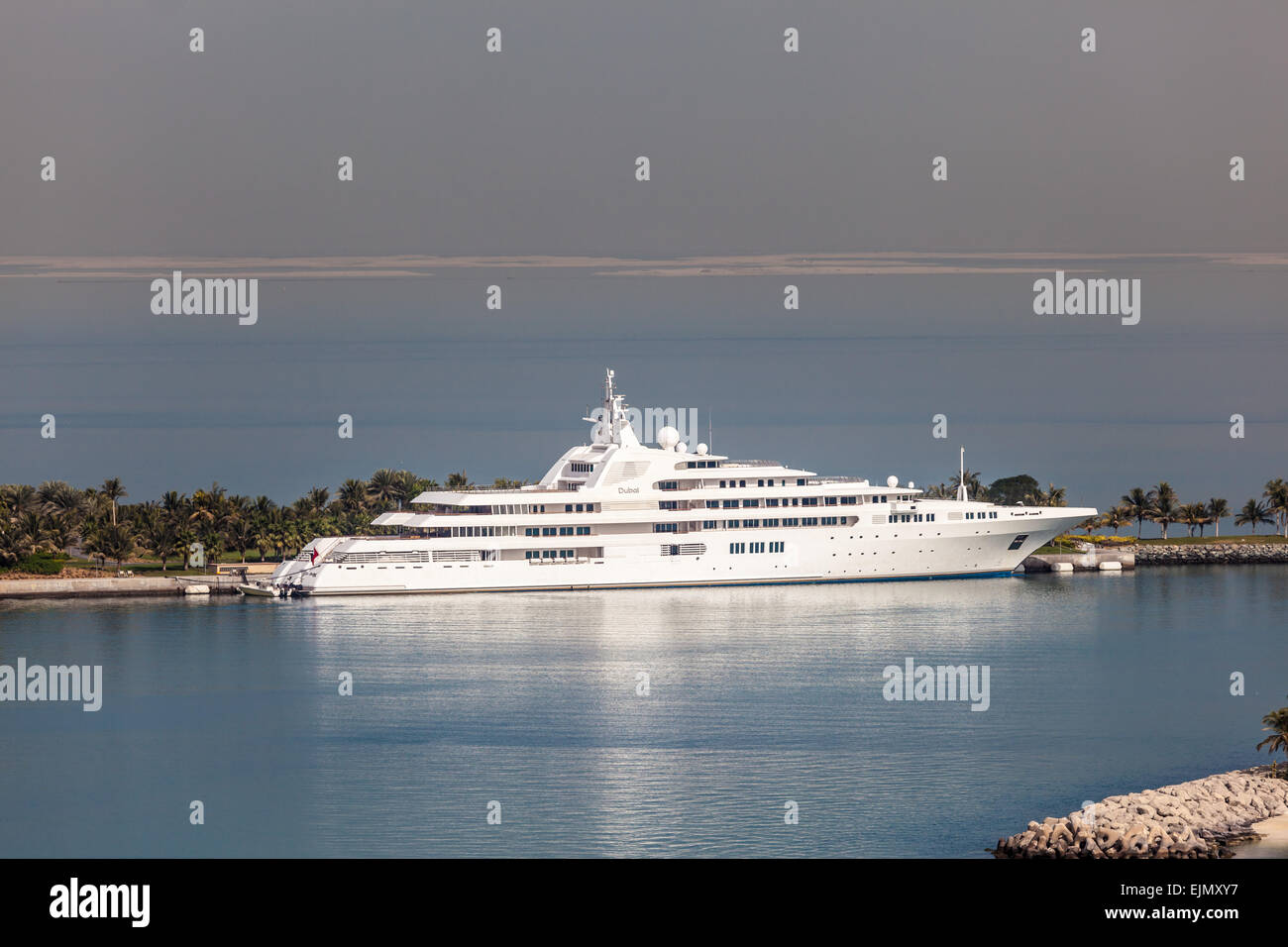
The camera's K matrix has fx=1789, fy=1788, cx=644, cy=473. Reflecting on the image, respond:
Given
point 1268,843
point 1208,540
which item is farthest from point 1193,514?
point 1268,843

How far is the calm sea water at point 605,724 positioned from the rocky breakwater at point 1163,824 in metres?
2.15

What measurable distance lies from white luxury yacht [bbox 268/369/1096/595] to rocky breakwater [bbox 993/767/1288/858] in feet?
127

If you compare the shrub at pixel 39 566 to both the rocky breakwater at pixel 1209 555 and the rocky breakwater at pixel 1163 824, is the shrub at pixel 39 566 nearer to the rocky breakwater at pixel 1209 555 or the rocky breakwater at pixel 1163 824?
the rocky breakwater at pixel 1209 555

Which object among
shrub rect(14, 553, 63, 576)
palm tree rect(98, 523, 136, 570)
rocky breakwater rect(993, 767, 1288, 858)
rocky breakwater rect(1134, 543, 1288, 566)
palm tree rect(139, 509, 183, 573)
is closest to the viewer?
rocky breakwater rect(993, 767, 1288, 858)

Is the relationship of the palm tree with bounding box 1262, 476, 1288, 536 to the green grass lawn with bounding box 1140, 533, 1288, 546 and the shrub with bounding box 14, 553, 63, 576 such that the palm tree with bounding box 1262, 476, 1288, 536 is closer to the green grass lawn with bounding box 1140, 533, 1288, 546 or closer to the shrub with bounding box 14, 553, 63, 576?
the green grass lawn with bounding box 1140, 533, 1288, 546

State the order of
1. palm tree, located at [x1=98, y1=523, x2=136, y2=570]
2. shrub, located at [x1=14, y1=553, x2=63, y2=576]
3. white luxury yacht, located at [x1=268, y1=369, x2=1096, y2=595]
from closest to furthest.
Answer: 1. white luxury yacht, located at [x1=268, y1=369, x2=1096, y2=595]
2. shrub, located at [x1=14, y1=553, x2=63, y2=576]
3. palm tree, located at [x1=98, y1=523, x2=136, y2=570]

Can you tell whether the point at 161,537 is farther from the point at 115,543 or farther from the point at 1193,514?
the point at 1193,514

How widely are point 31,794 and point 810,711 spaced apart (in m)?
19.0

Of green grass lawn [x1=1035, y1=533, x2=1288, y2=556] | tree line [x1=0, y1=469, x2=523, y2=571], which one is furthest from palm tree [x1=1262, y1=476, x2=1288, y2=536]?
tree line [x1=0, y1=469, x2=523, y2=571]

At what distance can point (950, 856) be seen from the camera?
33.3 metres

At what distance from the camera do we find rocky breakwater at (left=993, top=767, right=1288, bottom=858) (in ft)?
103

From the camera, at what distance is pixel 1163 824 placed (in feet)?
106

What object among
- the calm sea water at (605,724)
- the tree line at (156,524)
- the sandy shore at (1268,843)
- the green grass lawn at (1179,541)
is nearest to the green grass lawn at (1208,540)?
the green grass lawn at (1179,541)
